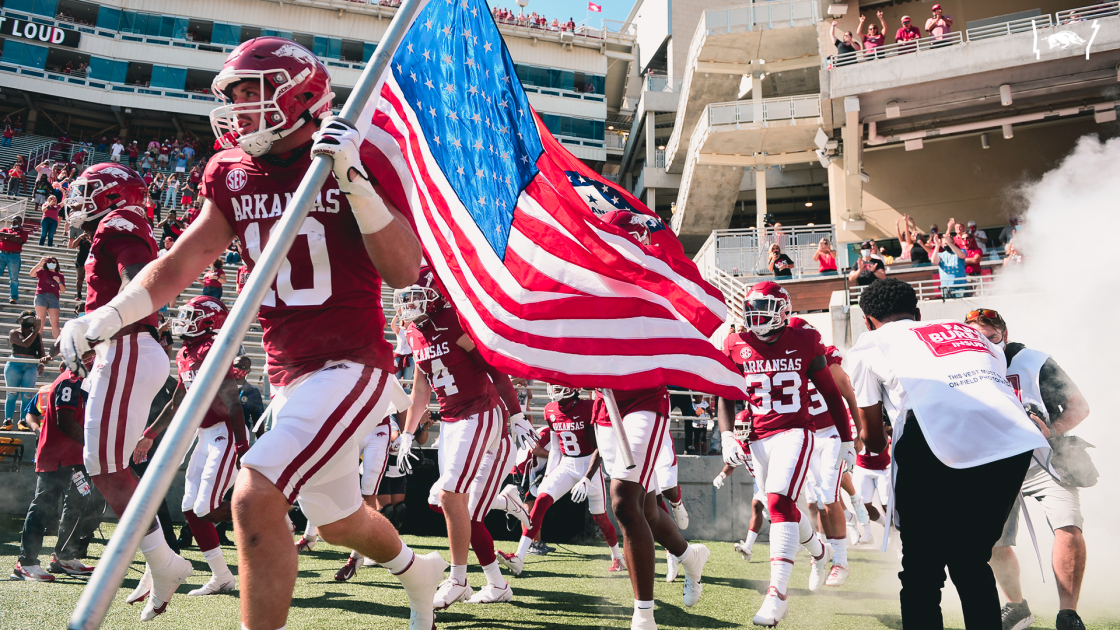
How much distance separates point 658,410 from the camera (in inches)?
219

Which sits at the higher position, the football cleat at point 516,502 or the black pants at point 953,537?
the black pants at point 953,537

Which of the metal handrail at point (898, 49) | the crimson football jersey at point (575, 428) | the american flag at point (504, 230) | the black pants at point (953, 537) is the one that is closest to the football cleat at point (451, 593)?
the american flag at point (504, 230)

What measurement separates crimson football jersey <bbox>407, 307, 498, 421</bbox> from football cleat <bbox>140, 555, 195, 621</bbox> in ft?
7.22

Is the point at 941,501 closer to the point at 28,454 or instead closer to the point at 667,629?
the point at 667,629

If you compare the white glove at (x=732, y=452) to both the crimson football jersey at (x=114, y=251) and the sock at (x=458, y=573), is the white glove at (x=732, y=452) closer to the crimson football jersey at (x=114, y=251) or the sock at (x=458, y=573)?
the sock at (x=458, y=573)

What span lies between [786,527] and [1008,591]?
1483 mm

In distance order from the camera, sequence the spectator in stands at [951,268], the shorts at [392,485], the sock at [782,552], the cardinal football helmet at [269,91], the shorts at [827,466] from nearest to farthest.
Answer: the cardinal football helmet at [269,91], the sock at [782,552], the shorts at [827,466], the shorts at [392,485], the spectator in stands at [951,268]

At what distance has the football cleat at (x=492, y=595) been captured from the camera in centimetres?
586

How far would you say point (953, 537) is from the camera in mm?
3680

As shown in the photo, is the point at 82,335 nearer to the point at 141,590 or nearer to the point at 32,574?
the point at 141,590

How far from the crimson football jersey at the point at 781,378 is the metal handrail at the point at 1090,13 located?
1856 centimetres

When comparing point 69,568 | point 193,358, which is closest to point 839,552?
point 193,358

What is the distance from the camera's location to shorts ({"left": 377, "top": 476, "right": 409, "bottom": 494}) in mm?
9812

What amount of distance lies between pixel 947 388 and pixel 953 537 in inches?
28.1
